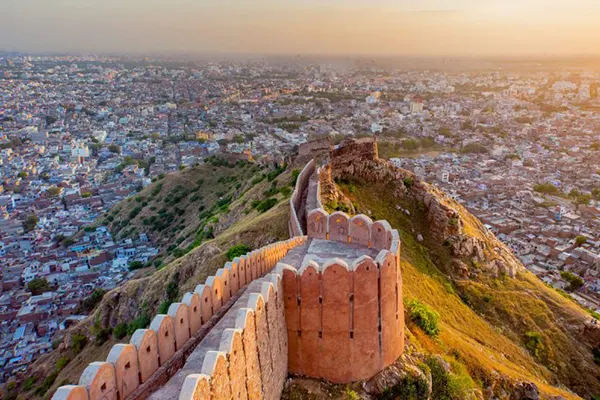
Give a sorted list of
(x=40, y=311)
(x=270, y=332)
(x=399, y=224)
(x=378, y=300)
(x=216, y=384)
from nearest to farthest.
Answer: (x=216, y=384) < (x=270, y=332) < (x=378, y=300) < (x=399, y=224) < (x=40, y=311)

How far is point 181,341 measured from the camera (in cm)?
982

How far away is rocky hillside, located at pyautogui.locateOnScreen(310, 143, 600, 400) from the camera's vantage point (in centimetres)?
1583

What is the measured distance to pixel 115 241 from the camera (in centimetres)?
5681

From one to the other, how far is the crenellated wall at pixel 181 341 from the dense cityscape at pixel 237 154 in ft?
100

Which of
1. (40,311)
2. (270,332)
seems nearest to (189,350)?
(270,332)

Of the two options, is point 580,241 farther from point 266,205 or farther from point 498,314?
point 266,205

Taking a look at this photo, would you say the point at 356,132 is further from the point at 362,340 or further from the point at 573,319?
the point at 362,340

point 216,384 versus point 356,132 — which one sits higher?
point 216,384

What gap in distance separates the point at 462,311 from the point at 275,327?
14.5m

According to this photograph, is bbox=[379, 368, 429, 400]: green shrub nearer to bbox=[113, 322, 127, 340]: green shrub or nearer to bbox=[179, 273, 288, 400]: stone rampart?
bbox=[179, 273, 288, 400]: stone rampart

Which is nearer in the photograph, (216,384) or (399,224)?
(216,384)

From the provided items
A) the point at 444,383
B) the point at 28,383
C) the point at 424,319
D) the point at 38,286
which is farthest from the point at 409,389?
the point at 38,286

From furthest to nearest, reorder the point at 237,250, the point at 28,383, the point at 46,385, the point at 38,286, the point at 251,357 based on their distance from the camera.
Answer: the point at 38,286 → the point at 28,383 → the point at 46,385 → the point at 237,250 → the point at 251,357

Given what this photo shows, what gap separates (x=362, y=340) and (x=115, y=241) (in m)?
50.0
